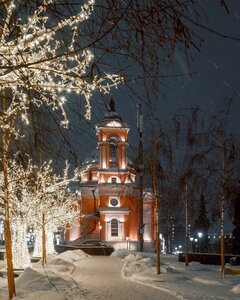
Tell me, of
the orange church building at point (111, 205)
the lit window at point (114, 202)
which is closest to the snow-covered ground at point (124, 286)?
the orange church building at point (111, 205)

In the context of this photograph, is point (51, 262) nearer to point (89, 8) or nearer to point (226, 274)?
point (226, 274)

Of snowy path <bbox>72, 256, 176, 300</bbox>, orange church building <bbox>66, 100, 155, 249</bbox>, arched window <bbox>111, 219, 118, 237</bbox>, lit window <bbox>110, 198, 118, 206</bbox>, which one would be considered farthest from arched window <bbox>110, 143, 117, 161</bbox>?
snowy path <bbox>72, 256, 176, 300</bbox>

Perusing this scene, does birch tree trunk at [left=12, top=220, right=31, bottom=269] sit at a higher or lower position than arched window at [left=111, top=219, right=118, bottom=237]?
lower

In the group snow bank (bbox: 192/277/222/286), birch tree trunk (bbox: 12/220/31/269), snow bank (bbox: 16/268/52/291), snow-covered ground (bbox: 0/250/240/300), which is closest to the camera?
snow-covered ground (bbox: 0/250/240/300)

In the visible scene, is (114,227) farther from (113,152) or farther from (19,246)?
(19,246)

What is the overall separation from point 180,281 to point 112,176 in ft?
149

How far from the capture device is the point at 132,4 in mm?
4520

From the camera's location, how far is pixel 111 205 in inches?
2468

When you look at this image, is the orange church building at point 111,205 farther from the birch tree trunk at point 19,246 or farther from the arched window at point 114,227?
the birch tree trunk at point 19,246

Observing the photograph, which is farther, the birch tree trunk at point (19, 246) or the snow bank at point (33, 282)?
the birch tree trunk at point (19, 246)

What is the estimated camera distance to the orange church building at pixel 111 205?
2381 inches

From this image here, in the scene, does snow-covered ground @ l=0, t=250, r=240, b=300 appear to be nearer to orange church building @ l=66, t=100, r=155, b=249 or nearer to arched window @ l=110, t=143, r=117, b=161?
orange church building @ l=66, t=100, r=155, b=249

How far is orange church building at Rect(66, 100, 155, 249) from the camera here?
6047 cm

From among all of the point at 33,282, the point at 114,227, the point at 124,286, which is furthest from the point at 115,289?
the point at 114,227
